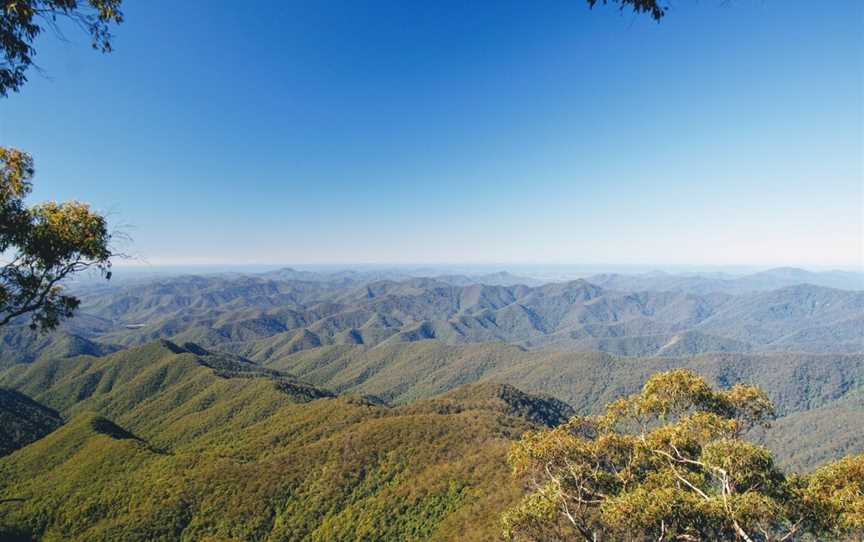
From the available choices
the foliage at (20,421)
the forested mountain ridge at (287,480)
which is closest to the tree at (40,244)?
the forested mountain ridge at (287,480)

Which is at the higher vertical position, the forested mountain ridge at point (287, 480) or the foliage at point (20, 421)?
the forested mountain ridge at point (287, 480)

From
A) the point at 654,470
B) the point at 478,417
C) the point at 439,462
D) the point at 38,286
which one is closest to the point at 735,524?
the point at 654,470

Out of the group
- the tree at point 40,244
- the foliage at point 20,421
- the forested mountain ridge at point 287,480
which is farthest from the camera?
the foliage at point 20,421

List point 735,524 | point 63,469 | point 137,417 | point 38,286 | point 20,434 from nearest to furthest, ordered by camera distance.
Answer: point 735,524 < point 38,286 < point 63,469 < point 20,434 < point 137,417

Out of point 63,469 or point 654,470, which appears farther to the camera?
point 63,469

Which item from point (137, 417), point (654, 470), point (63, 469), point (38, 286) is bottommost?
point (137, 417)

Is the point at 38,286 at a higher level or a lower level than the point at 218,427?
higher

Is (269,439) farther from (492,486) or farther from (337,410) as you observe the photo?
(492,486)

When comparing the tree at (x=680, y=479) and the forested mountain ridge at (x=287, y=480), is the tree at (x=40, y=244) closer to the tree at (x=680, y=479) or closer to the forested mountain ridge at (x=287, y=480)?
the tree at (x=680, y=479)
